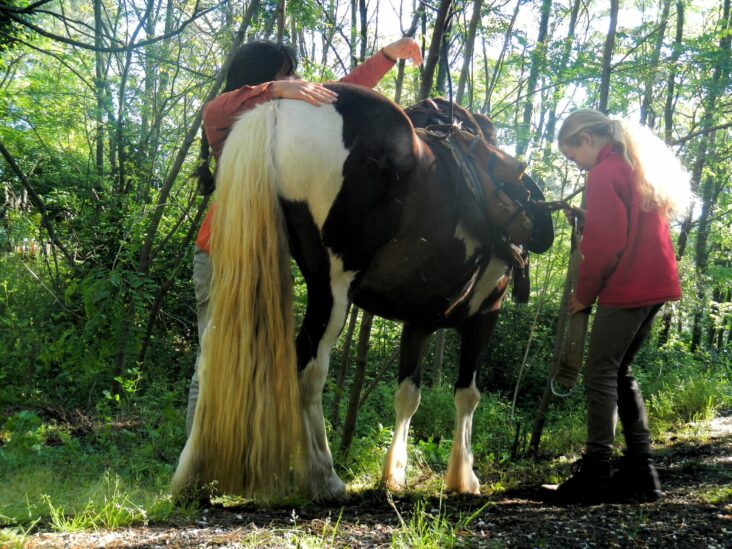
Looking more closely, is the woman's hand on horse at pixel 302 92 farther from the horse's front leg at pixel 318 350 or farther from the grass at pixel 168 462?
the grass at pixel 168 462

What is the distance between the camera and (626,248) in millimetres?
2908

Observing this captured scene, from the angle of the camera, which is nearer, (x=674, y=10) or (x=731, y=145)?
(x=731, y=145)

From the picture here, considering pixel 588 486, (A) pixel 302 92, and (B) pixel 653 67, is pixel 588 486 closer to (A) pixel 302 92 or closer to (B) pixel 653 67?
(A) pixel 302 92

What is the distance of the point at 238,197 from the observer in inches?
94.2

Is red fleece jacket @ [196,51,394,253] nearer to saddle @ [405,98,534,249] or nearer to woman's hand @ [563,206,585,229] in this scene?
saddle @ [405,98,534,249]

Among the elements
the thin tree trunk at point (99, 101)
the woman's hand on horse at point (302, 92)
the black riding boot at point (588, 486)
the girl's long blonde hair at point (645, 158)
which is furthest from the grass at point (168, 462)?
the thin tree trunk at point (99, 101)

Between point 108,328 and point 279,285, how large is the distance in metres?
3.56

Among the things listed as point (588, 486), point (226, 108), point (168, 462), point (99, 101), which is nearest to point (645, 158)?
point (588, 486)

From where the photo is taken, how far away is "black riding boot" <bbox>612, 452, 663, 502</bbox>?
117 inches

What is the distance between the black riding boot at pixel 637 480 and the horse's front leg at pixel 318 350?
1561 millimetres

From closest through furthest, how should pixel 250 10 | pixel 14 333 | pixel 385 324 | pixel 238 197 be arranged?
pixel 238 197 → pixel 250 10 → pixel 14 333 → pixel 385 324

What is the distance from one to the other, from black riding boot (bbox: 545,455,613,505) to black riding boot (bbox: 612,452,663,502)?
0.10 metres

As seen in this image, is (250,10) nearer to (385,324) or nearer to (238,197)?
(238,197)

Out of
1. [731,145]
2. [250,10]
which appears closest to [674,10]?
[731,145]
